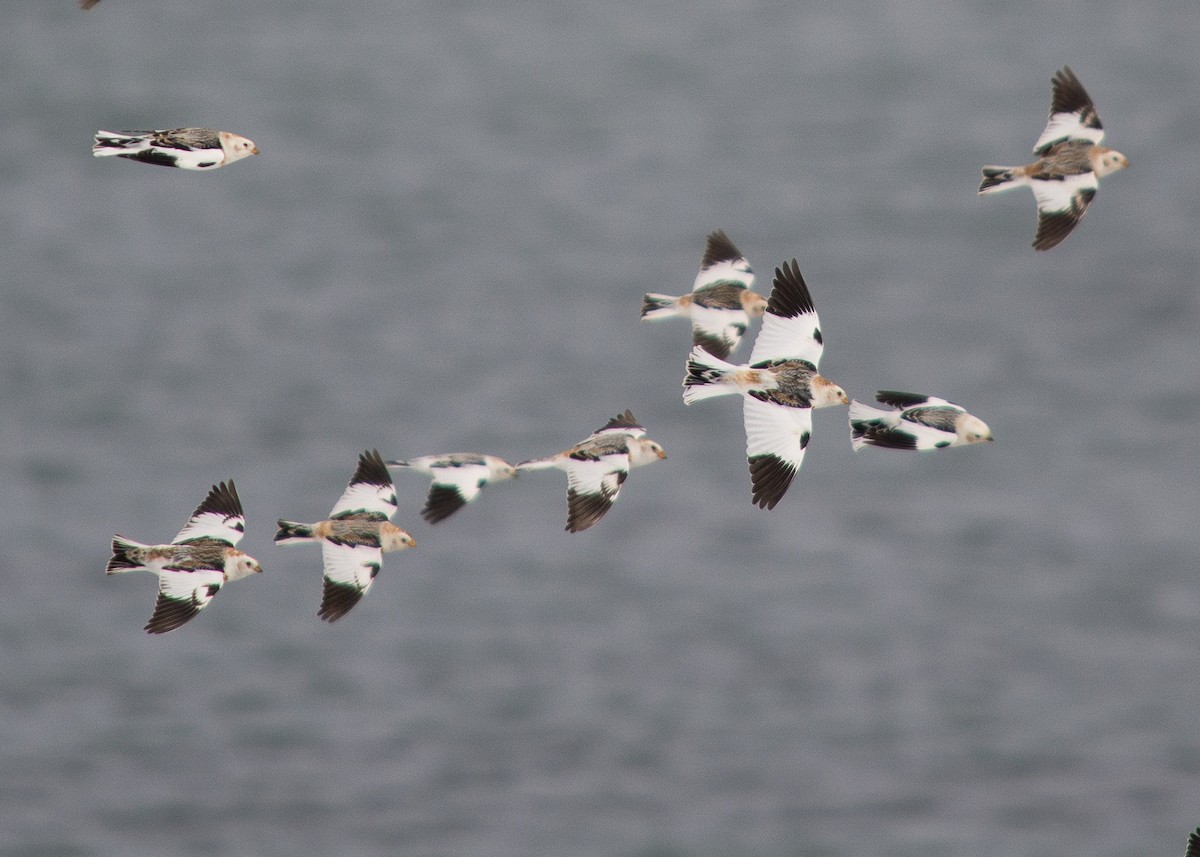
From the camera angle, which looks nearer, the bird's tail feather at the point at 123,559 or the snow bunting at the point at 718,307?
the bird's tail feather at the point at 123,559

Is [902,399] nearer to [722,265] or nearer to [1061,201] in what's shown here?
[1061,201]

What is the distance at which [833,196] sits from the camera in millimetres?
57562

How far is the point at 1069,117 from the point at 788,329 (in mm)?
5442

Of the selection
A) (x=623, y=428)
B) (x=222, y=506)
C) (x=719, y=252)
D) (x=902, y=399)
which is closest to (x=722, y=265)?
(x=719, y=252)

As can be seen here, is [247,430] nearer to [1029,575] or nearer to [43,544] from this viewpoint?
[43,544]

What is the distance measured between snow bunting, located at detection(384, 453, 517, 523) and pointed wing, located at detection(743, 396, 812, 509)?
3178 millimetres

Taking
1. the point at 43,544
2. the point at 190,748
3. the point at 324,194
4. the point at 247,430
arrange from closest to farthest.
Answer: the point at 190,748 < the point at 43,544 < the point at 247,430 < the point at 324,194

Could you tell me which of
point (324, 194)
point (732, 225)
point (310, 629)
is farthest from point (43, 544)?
point (732, 225)

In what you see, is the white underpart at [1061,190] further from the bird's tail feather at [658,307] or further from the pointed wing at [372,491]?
the pointed wing at [372,491]

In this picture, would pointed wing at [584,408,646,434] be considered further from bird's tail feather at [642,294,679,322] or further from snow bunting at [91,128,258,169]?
snow bunting at [91,128,258,169]

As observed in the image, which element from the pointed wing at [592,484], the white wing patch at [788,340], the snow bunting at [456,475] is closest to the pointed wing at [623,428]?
the pointed wing at [592,484]

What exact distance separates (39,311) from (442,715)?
16837mm

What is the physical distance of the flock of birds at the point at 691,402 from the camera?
74.1 feet

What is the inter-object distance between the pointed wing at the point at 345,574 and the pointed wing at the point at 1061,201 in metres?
7.96
